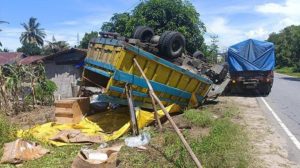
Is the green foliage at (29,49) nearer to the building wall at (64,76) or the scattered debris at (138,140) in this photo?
the building wall at (64,76)

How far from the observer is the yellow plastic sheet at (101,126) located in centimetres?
1017

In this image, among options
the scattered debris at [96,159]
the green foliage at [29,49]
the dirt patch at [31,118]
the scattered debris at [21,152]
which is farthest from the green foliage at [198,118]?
the green foliage at [29,49]

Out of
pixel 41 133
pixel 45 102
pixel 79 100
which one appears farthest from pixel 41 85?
pixel 41 133

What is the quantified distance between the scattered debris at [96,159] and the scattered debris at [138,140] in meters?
1.08

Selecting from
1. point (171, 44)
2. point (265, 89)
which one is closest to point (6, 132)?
point (171, 44)

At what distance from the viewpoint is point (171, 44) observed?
1262 centimetres

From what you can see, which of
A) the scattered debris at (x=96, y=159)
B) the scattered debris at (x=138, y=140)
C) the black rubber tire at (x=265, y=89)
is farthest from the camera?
the black rubber tire at (x=265, y=89)

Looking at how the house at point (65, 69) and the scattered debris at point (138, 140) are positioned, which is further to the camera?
the house at point (65, 69)

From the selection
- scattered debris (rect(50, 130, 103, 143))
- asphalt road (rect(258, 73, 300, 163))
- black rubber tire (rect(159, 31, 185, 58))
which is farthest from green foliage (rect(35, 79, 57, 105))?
asphalt road (rect(258, 73, 300, 163))

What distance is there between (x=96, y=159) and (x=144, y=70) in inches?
164

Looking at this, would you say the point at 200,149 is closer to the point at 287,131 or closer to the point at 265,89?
the point at 287,131

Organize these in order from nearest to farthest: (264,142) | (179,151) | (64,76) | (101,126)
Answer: (179,151), (264,142), (101,126), (64,76)

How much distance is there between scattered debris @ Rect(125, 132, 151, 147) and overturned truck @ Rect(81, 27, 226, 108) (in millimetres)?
1638

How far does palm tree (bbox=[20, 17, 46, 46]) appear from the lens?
92.2 meters
